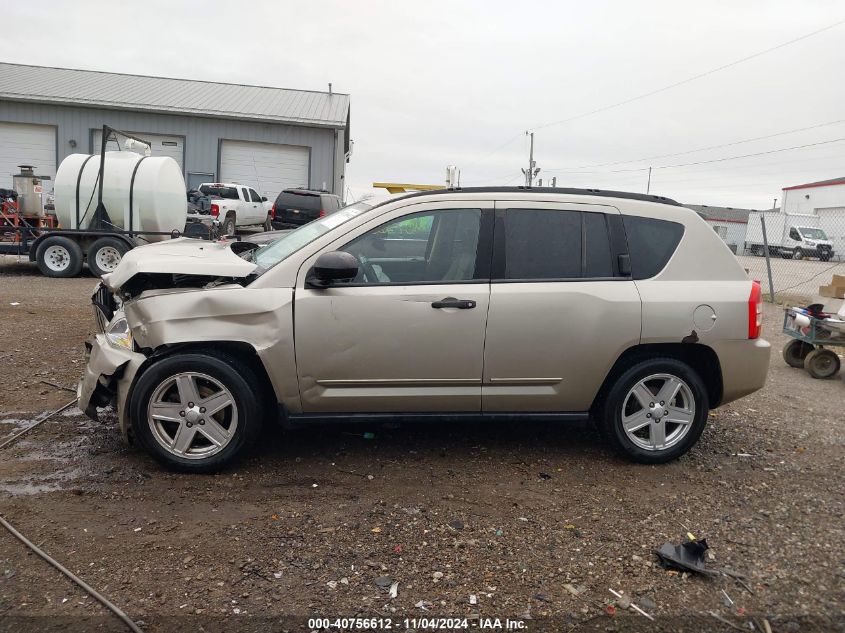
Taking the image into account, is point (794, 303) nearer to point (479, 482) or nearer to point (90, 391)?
point (479, 482)

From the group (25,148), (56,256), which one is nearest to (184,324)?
(56,256)

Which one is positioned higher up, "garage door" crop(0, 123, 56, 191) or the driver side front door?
"garage door" crop(0, 123, 56, 191)

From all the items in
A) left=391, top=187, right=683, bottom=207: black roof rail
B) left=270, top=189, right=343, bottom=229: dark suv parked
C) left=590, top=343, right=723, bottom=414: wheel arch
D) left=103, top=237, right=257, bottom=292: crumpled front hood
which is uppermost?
left=270, top=189, right=343, bottom=229: dark suv parked

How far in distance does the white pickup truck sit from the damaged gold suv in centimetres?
1640

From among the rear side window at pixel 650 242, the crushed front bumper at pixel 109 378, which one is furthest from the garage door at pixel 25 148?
the rear side window at pixel 650 242

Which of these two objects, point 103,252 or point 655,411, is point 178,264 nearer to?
point 655,411

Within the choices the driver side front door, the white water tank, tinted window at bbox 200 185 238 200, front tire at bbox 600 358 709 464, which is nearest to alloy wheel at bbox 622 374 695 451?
front tire at bbox 600 358 709 464

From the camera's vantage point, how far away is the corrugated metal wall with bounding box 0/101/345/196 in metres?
25.4

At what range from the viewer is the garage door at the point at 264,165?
26.7 m

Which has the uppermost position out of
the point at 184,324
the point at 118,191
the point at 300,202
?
the point at 300,202

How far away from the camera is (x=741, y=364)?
4.48 meters

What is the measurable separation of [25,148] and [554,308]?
89.6ft

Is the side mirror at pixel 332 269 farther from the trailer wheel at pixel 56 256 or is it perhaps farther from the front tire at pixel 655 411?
the trailer wheel at pixel 56 256

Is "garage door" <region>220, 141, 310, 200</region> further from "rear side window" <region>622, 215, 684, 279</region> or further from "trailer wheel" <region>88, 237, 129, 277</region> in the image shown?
"rear side window" <region>622, 215, 684, 279</region>
